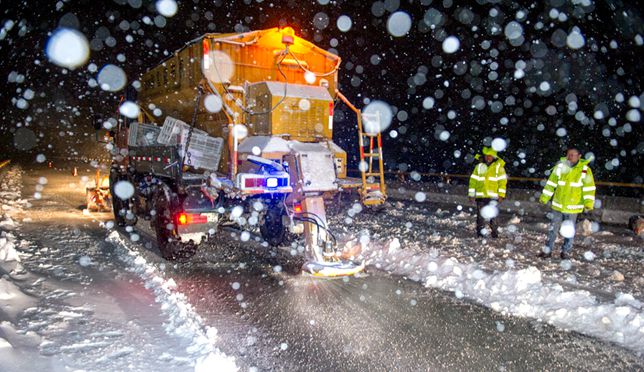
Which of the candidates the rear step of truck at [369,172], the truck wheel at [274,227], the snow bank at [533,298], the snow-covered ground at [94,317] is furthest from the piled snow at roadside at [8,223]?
the snow bank at [533,298]

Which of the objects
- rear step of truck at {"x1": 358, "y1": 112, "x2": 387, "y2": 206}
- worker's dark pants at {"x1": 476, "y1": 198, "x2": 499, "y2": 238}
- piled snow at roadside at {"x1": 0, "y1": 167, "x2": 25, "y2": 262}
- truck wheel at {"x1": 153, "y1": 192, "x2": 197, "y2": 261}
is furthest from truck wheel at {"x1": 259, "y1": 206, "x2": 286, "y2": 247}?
worker's dark pants at {"x1": 476, "y1": 198, "x2": 499, "y2": 238}

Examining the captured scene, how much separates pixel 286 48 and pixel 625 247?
712cm

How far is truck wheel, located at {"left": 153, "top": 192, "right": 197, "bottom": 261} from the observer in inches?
278

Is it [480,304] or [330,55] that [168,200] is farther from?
[480,304]

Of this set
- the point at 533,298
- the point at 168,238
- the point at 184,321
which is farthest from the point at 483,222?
the point at 184,321

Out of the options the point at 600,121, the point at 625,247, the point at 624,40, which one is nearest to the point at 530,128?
the point at 600,121

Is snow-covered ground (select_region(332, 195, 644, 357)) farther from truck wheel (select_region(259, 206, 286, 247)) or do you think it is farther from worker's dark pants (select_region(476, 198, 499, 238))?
truck wheel (select_region(259, 206, 286, 247))

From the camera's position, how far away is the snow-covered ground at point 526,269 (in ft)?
15.4

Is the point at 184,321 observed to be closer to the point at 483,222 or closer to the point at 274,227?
the point at 274,227

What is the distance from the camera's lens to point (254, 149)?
271 inches

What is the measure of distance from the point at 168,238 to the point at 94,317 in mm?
2900

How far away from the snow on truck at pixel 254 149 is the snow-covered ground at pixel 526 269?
1270 millimetres

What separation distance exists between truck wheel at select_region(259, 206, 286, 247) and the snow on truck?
0.02 metres

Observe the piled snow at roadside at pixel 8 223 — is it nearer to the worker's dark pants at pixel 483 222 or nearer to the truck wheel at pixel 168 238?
the truck wheel at pixel 168 238
